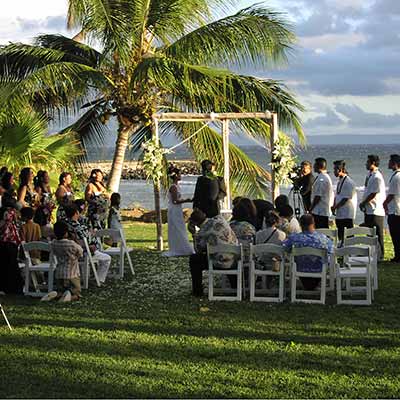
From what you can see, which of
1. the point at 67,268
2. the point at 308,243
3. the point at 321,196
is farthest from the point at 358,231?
the point at 67,268

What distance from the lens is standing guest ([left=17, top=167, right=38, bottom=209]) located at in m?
13.5

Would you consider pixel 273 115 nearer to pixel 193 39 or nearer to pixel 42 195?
pixel 193 39

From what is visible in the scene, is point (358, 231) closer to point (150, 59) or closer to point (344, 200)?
point (344, 200)

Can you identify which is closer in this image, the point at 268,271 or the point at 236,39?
the point at 268,271

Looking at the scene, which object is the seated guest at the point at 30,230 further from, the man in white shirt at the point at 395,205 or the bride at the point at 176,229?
the man in white shirt at the point at 395,205

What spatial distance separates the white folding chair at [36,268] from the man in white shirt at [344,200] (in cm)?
555

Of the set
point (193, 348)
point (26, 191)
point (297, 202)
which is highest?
point (26, 191)

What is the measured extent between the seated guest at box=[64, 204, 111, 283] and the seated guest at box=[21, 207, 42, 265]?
0.50 metres

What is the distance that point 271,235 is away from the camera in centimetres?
1138

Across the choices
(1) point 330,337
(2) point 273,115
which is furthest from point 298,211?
(1) point 330,337

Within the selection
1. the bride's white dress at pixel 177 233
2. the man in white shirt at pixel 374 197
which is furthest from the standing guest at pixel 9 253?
the man in white shirt at pixel 374 197

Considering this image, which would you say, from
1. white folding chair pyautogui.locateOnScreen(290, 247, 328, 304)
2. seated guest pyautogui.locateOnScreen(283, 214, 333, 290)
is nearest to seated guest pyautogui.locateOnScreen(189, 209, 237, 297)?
seated guest pyautogui.locateOnScreen(283, 214, 333, 290)

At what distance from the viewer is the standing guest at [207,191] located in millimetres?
14945

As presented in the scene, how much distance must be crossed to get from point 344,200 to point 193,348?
7.07 m
